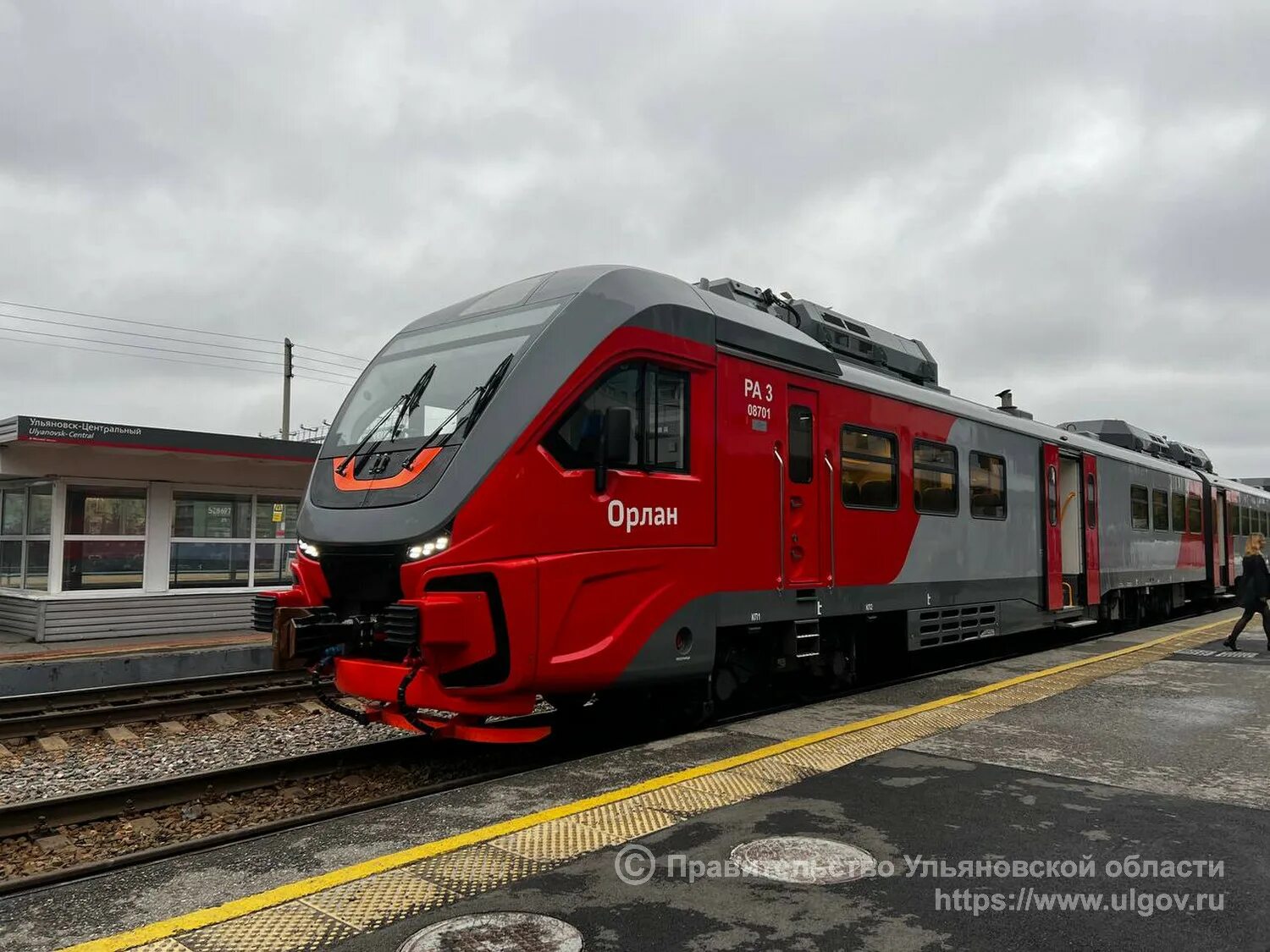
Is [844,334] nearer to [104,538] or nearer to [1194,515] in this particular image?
[104,538]

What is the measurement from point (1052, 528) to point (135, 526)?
46.1ft

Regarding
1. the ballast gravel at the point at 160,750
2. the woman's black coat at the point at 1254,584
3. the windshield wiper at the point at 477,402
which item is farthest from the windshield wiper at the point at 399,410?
the woman's black coat at the point at 1254,584

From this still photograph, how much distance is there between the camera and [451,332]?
666cm

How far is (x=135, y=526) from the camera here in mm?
14742

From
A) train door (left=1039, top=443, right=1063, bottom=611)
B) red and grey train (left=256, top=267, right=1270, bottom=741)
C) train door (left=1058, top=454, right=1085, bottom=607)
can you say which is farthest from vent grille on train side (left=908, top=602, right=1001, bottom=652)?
train door (left=1058, top=454, right=1085, bottom=607)

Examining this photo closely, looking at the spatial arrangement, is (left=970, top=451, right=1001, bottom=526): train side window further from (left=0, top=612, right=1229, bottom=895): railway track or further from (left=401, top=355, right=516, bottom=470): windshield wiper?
(left=401, top=355, right=516, bottom=470): windshield wiper

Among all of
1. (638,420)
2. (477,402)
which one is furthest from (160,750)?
(638,420)

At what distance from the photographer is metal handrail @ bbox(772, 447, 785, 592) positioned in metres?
7.26

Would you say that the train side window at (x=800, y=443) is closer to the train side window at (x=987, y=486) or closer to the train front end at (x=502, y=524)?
the train front end at (x=502, y=524)

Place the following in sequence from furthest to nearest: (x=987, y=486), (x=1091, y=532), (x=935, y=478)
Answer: (x=1091, y=532) → (x=987, y=486) → (x=935, y=478)

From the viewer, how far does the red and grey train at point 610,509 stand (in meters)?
5.34

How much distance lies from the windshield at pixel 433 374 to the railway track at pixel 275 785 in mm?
2211

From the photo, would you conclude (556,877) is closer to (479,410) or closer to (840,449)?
(479,410)

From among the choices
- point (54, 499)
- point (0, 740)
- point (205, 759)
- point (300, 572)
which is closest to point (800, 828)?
point (300, 572)
